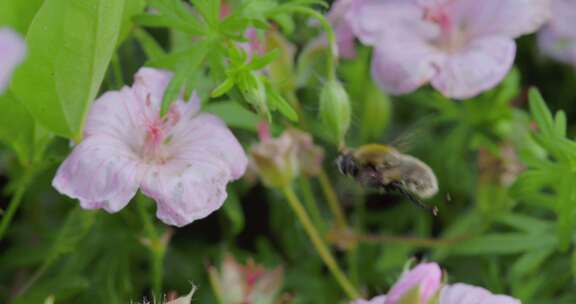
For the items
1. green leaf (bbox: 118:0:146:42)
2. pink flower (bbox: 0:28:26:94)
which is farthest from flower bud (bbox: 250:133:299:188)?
pink flower (bbox: 0:28:26:94)

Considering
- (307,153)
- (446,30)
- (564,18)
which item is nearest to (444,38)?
(446,30)

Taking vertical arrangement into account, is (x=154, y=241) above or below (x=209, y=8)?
below

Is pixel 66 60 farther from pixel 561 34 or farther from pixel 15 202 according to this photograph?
pixel 561 34

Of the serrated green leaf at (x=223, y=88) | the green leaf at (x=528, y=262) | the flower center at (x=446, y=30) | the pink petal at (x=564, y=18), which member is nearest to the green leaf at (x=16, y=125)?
the serrated green leaf at (x=223, y=88)

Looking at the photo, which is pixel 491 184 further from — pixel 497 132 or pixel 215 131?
pixel 215 131

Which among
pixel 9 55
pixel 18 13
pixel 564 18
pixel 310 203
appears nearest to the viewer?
pixel 9 55

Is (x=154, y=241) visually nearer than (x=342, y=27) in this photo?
Yes

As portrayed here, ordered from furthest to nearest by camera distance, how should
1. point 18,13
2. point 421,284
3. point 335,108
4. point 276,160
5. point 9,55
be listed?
point 276,160
point 335,108
point 18,13
point 421,284
point 9,55
